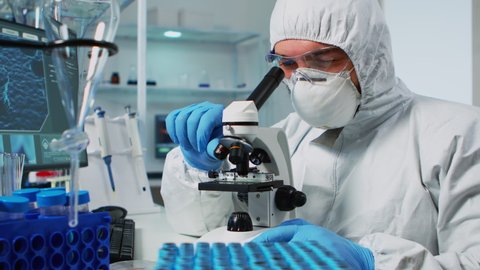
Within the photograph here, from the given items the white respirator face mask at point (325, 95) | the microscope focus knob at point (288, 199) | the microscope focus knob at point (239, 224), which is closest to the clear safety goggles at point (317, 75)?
the white respirator face mask at point (325, 95)

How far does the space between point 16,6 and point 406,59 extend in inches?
87.8

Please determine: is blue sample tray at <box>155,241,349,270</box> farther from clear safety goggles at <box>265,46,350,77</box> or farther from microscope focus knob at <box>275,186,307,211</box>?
clear safety goggles at <box>265,46,350,77</box>

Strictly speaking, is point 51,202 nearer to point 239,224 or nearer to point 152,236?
point 239,224

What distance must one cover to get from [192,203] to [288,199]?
14.5 inches

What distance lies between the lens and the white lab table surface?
1.10m

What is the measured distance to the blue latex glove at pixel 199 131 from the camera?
1.17 metres

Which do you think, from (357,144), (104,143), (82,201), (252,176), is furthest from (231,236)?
(104,143)

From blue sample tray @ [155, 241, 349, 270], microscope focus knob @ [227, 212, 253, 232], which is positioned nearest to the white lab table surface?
microscope focus knob @ [227, 212, 253, 232]

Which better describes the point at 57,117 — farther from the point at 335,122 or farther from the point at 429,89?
the point at 429,89

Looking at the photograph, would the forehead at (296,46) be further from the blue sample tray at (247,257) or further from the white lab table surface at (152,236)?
the blue sample tray at (247,257)

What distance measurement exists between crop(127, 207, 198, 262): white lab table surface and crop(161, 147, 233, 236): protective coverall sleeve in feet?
0.12

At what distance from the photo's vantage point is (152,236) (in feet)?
4.00

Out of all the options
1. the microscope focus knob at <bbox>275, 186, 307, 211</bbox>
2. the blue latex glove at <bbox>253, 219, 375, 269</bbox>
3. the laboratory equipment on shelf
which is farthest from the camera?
the laboratory equipment on shelf

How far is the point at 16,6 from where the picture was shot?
3.99 ft
